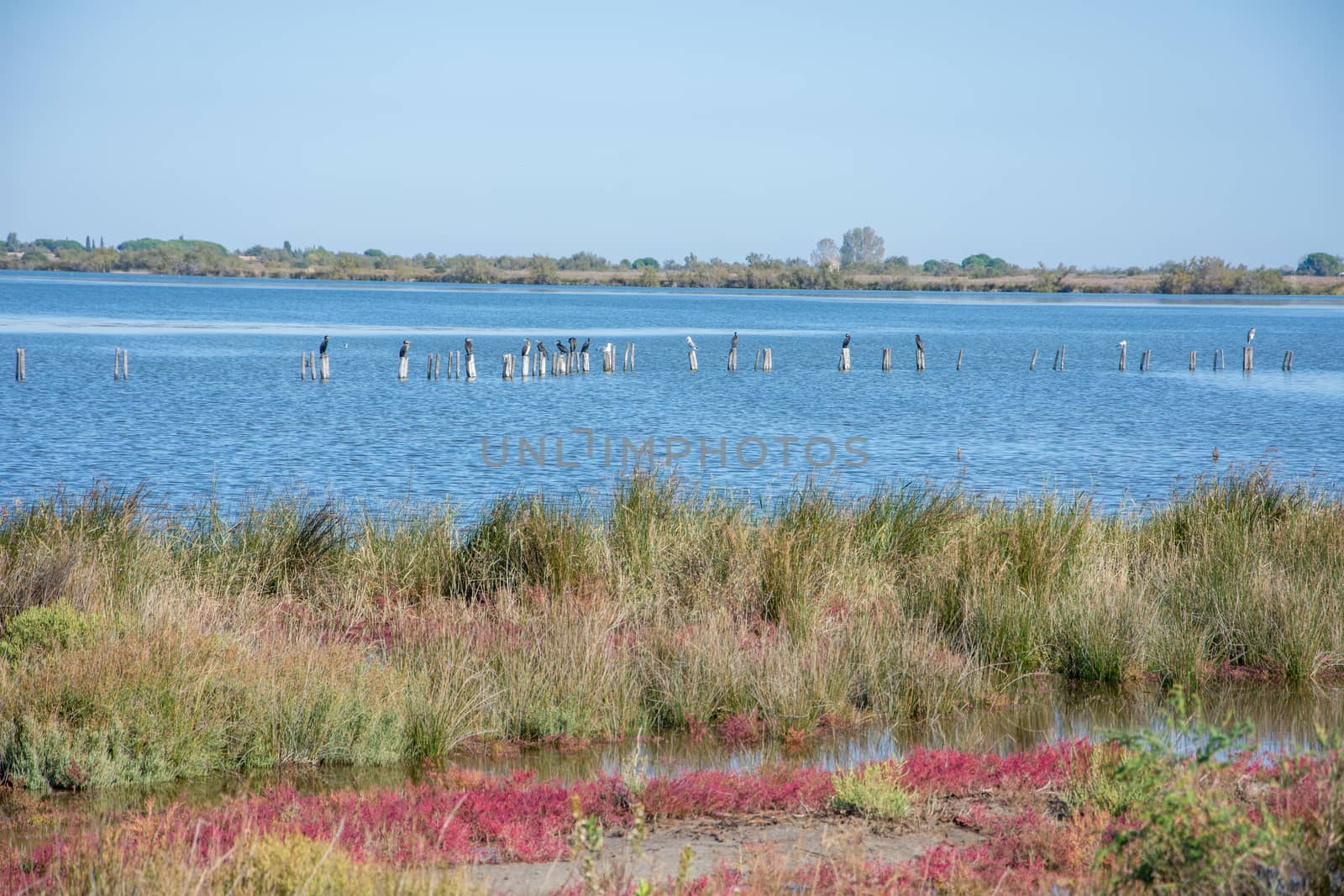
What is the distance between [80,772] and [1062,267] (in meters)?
202

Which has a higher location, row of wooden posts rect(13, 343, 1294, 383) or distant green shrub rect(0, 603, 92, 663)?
distant green shrub rect(0, 603, 92, 663)

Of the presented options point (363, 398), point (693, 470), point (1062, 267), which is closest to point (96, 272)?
point (1062, 267)

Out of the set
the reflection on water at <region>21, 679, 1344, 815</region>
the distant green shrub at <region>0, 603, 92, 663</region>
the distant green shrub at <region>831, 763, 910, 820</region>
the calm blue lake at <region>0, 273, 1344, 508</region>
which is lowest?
the calm blue lake at <region>0, 273, 1344, 508</region>

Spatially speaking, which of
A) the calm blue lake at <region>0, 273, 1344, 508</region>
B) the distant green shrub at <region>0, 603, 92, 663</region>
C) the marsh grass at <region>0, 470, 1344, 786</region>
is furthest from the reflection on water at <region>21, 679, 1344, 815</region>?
the calm blue lake at <region>0, 273, 1344, 508</region>

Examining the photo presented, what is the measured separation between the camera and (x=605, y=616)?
897 centimetres

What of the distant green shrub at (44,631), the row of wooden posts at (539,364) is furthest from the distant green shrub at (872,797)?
the row of wooden posts at (539,364)

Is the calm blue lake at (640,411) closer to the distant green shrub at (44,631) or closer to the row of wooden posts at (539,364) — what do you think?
the row of wooden posts at (539,364)

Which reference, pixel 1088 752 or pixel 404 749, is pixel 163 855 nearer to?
pixel 404 749

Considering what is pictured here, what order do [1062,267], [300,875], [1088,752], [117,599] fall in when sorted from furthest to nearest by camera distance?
[1062,267], [117,599], [1088,752], [300,875]

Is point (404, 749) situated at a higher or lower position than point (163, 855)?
lower

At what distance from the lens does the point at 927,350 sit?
2773 inches

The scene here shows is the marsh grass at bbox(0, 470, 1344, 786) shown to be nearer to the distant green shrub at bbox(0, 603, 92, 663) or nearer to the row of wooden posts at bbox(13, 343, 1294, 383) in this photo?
the distant green shrub at bbox(0, 603, 92, 663)

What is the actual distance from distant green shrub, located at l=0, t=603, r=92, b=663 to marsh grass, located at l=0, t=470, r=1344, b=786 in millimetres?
63

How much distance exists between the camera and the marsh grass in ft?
24.1
